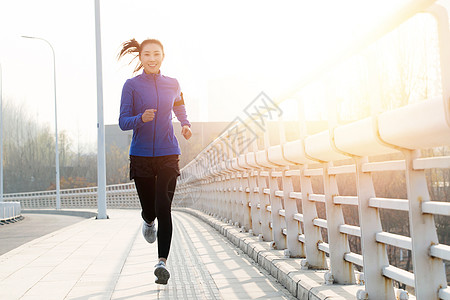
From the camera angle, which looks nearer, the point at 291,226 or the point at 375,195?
the point at 375,195

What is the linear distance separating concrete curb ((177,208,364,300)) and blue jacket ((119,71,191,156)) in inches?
56.7

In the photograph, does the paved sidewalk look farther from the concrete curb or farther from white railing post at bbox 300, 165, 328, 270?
white railing post at bbox 300, 165, 328, 270

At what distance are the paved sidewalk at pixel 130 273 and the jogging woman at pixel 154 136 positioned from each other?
1.65ft

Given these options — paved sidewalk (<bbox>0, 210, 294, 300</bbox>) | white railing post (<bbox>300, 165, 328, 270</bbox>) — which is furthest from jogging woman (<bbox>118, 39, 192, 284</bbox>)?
white railing post (<bbox>300, 165, 328, 270</bbox>)

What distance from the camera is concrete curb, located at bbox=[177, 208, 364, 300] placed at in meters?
4.52

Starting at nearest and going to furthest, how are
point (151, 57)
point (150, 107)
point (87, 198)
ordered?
point (150, 107) < point (151, 57) < point (87, 198)

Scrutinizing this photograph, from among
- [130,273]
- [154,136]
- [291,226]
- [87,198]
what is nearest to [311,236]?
[291,226]

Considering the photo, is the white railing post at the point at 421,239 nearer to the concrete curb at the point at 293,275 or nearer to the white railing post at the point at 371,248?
the white railing post at the point at 371,248

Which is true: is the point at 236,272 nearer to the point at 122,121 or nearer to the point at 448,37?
the point at 122,121

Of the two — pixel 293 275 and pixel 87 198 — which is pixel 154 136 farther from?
pixel 87 198

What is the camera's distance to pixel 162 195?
19.5 feet

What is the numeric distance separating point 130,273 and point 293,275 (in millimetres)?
2160

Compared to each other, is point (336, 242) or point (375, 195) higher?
point (375, 195)

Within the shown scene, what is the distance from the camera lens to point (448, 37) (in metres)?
2.76
